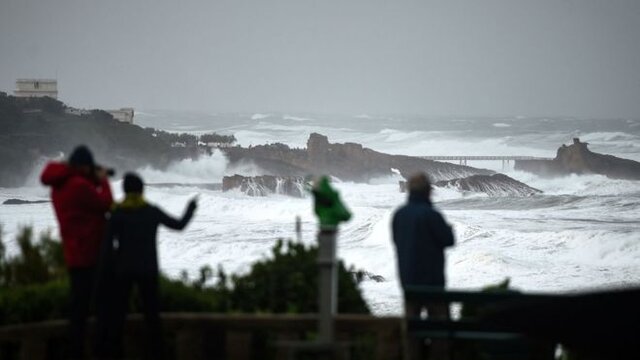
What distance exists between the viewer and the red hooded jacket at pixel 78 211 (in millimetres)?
6000

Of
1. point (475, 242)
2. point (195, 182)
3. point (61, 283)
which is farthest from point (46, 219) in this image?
point (61, 283)

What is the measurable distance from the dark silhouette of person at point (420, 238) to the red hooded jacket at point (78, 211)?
5.44ft

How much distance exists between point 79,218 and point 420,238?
6.21ft

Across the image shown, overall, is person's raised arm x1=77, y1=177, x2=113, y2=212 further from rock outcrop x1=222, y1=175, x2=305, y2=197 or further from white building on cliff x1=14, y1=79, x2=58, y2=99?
white building on cliff x1=14, y1=79, x2=58, y2=99

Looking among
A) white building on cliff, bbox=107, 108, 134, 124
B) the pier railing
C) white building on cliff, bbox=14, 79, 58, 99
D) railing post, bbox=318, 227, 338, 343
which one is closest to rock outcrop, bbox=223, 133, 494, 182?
the pier railing

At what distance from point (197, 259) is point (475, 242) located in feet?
Answer: 22.4

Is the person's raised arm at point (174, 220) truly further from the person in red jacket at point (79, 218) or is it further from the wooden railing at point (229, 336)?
the wooden railing at point (229, 336)

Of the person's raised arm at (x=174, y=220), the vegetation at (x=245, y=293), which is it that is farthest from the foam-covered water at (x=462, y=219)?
the person's raised arm at (x=174, y=220)

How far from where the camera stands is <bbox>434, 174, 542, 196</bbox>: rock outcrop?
153 ft

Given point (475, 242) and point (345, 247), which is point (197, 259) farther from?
point (475, 242)

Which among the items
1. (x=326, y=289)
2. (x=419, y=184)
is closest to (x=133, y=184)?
(x=326, y=289)

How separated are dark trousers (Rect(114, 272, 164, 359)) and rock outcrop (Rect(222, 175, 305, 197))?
4247cm

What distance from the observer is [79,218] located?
19.8 ft

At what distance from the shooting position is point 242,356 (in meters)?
5.95
